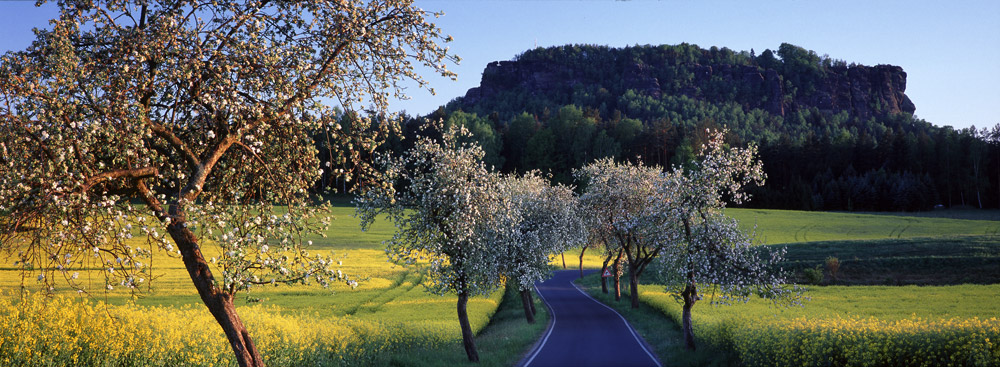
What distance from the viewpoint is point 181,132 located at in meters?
9.33

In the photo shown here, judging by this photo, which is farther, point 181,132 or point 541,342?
point 541,342

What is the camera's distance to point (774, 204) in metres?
117

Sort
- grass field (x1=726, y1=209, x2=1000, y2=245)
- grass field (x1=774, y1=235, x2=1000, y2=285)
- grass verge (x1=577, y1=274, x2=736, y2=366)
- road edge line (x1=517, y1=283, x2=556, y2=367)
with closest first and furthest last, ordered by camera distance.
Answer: grass verge (x1=577, y1=274, x2=736, y2=366), road edge line (x1=517, y1=283, x2=556, y2=367), grass field (x1=774, y1=235, x2=1000, y2=285), grass field (x1=726, y1=209, x2=1000, y2=245)

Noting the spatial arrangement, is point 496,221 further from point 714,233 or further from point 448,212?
point 714,233

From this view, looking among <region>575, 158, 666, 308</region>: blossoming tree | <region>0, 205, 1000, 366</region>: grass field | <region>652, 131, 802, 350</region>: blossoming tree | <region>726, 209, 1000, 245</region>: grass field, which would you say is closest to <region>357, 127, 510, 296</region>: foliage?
<region>0, 205, 1000, 366</region>: grass field

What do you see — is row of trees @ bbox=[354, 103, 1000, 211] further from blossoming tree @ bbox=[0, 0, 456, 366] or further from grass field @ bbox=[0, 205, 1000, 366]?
blossoming tree @ bbox=[0, 0, 456, 366]

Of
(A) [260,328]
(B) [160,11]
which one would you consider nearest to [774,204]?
(A) [260,328]

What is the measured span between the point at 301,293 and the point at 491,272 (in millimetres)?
16881

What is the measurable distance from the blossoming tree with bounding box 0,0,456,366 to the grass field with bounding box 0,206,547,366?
0.90 metres

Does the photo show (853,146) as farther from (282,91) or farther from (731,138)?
(282,91)

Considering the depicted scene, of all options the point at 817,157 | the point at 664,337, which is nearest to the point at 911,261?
the point at 664,337

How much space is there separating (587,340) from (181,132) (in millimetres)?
23885

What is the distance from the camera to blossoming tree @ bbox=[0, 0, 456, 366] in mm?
6723

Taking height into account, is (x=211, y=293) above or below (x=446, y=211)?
below
